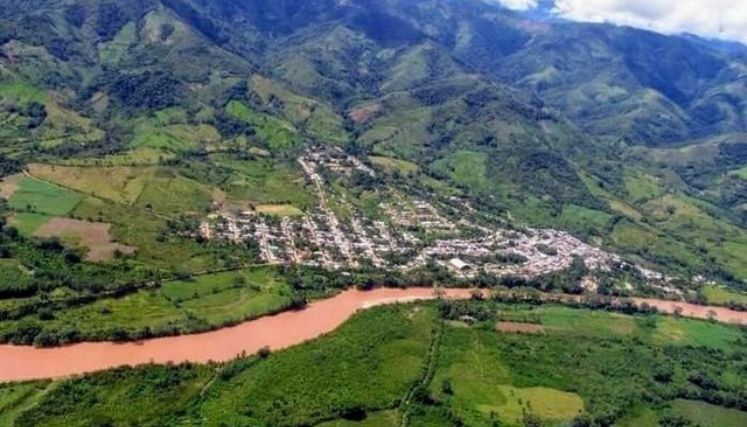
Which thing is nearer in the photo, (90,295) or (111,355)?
(111,355)

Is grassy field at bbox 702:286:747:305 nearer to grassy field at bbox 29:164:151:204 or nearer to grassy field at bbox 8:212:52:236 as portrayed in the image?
grassy field at bbox 29:164:151:204

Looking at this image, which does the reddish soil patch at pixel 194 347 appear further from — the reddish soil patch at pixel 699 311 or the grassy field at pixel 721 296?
the grassy field at pixel 721 296

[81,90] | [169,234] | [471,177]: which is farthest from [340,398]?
[81,90]

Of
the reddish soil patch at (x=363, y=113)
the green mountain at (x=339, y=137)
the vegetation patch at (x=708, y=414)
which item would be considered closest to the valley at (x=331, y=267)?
the vegetation patch at (x=708, y=414)

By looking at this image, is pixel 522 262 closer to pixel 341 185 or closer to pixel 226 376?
pixel 341 185

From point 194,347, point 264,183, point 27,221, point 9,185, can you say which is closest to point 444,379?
point 194,347

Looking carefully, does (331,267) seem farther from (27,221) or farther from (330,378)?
(27,221)

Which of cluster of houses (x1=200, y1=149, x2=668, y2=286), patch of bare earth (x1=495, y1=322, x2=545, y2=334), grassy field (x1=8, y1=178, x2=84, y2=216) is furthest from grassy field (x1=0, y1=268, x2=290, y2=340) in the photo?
grassy field (x1=8, y1=178, x2=84, y2=216)
